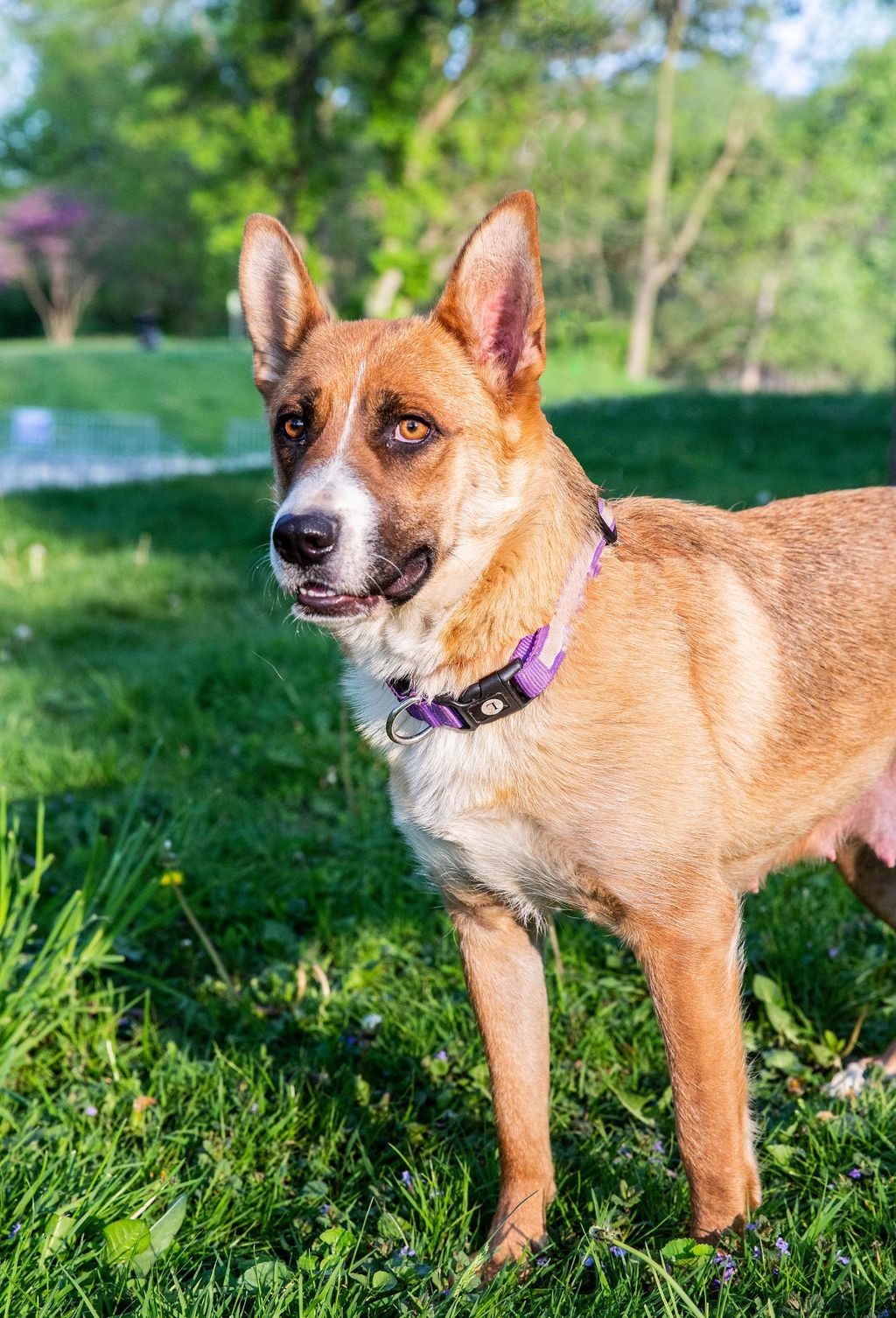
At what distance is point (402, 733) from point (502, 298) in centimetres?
104

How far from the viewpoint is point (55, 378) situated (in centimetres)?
2888

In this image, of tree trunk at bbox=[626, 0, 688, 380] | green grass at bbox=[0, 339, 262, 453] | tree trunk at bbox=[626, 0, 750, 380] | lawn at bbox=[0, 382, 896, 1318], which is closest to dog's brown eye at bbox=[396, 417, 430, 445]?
lawn at bbox=[0, 382, 896, 1318]

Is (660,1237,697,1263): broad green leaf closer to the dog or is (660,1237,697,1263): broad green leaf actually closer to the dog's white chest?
the dog

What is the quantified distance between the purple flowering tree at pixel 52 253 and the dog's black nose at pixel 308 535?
166ft

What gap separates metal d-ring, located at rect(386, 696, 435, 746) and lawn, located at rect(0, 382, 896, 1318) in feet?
3.22

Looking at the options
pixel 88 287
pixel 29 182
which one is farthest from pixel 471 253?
pixel 29 182

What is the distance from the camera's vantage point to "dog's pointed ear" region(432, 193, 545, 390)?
2357 millimetres

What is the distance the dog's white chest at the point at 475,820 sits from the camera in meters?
2.33

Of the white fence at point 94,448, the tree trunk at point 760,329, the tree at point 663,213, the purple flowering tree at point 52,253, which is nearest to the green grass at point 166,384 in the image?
the white fence at point 94,448

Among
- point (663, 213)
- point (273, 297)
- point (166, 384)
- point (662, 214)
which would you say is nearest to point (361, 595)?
point (273, 297)

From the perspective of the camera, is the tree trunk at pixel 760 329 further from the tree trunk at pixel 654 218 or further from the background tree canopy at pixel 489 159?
the tree trunk at pixel 654 218

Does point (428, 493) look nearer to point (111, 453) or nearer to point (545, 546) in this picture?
point (545, 546)

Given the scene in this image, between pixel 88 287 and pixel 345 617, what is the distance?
179ft

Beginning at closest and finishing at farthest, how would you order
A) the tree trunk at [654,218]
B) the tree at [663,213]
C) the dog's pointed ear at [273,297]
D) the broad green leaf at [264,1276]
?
1. the broad green leaf at [264,1276]
2. the dog's pointed ear at [273,297]
3. the tree trunk at [654,218]
4. the tree at [663,213]
